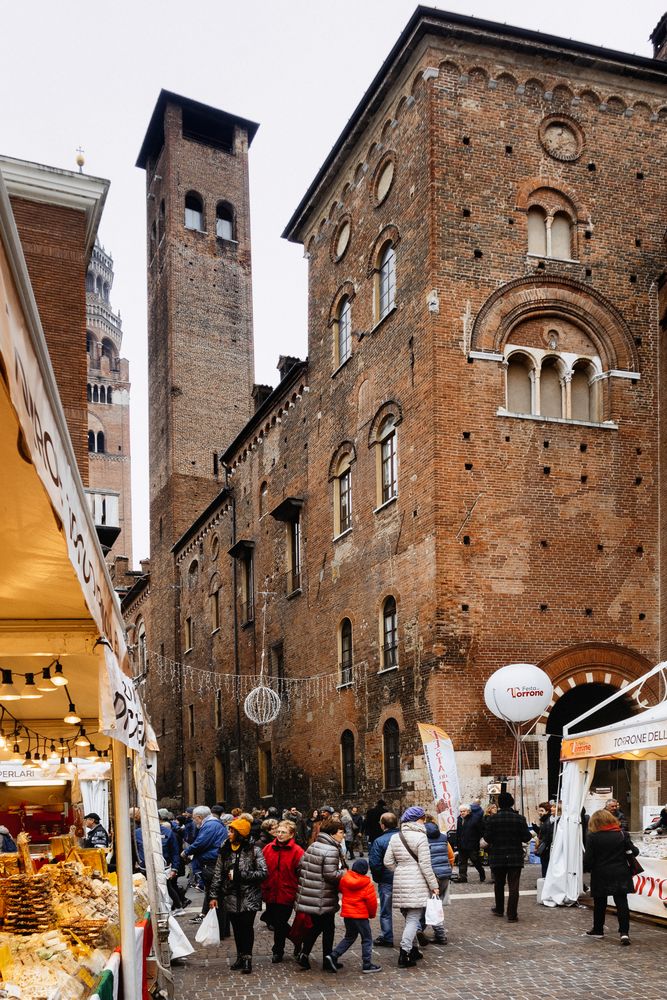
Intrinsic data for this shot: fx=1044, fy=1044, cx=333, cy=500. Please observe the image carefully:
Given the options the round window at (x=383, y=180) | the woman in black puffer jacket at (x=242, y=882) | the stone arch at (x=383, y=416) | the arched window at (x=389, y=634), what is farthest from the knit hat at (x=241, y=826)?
the round window at (x=383, y=180)

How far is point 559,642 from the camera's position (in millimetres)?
19531

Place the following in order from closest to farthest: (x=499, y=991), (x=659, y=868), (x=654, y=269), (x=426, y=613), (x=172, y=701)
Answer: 1. (x=499, y=991)
2. (x=659, y=868)
3. (x=426, y=613)
4. (x=654, y=269)
5. (x=172, y=701)

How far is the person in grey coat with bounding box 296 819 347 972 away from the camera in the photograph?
9.50 meters

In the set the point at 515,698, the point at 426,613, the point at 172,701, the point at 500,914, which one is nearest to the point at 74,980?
the point at 500,914

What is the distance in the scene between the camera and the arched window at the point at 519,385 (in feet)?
67.4

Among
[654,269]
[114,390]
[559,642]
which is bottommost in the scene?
[559,642]

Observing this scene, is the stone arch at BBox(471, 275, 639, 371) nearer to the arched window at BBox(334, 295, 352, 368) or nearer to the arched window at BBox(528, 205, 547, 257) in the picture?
the arched window at BBox(528, 205, 547, 257)

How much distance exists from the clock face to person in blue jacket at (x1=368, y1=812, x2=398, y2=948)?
15531mm

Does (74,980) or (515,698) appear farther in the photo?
(515,698)

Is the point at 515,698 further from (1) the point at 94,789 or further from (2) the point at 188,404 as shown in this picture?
(2) the point at 188,404

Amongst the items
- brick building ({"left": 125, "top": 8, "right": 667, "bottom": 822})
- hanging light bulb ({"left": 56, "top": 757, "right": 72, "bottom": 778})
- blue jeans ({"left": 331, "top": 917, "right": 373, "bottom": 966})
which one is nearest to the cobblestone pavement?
blue jeans ({"left": 331, "top": 917, "right": 373, "bottom": 966})

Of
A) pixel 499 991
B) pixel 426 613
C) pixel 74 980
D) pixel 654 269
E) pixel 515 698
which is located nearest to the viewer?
pixel 74 980

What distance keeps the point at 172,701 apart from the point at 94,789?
73.6 feet

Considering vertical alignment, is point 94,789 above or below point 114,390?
below
